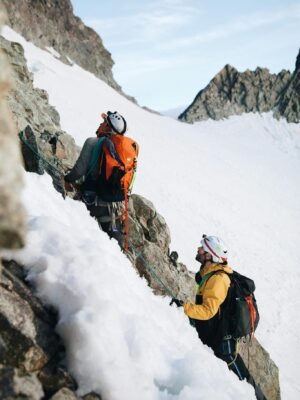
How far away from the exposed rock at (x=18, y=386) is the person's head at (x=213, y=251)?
4.61 m

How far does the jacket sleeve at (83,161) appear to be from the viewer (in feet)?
23.3

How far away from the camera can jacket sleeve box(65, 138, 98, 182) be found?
711 centimetres

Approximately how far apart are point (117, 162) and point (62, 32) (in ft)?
190

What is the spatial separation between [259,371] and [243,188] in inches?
1063

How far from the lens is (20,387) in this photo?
3.02m

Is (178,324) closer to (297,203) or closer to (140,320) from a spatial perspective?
(140,320)

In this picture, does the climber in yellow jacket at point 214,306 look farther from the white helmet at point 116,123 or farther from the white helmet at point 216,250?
the white helmet at point 116,123

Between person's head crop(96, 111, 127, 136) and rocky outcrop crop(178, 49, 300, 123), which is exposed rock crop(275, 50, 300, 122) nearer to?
rocky outcrop crop(178, 49, 300, 123)

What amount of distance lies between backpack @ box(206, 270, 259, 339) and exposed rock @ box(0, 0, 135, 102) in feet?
159

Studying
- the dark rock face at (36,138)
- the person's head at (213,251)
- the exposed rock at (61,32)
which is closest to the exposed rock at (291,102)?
the exposed rock at (61,32)

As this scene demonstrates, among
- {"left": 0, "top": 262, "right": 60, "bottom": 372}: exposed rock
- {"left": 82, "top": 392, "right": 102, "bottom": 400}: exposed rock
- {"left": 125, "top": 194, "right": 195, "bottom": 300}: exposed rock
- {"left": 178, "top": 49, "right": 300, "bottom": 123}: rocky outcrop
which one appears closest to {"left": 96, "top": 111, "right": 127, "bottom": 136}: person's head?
{"left": 125, "top": 194, "right": 195, "bottom": 300}: exposed rock

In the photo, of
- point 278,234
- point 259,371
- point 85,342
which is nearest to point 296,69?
point 278,234

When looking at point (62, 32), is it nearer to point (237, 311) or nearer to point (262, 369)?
point (262, 369)

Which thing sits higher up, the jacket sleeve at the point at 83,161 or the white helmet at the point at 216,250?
the jacket sleeve at the point at 83,161
